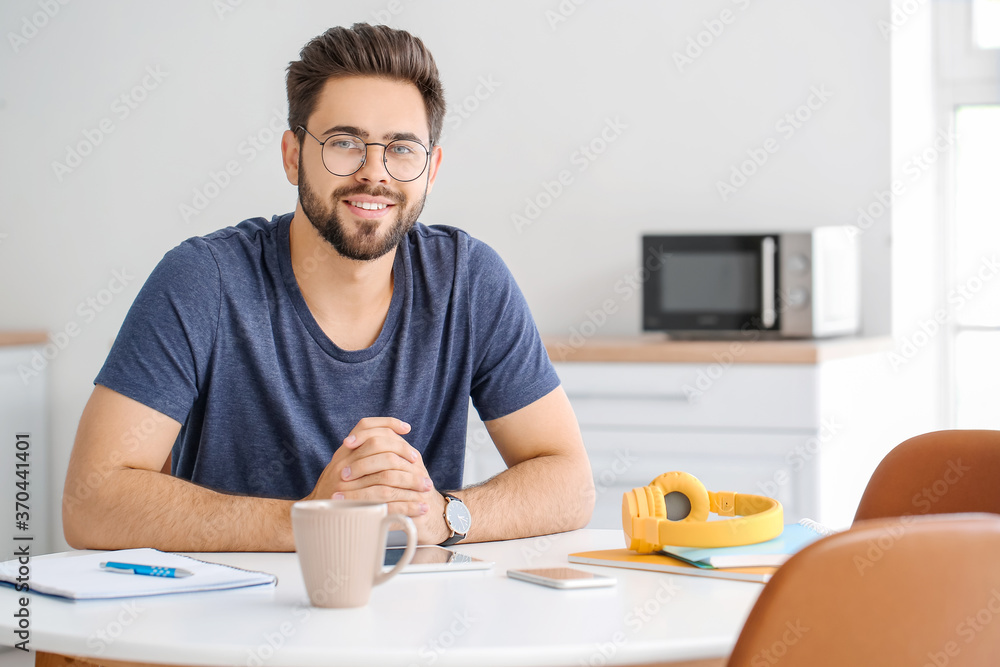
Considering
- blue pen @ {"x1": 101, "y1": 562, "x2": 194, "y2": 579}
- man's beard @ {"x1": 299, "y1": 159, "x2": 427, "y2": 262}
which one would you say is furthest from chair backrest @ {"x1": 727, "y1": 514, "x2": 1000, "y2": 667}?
man's beard @ {"x1": 299, "y1": 159, "x2": 427, "y2": 262}

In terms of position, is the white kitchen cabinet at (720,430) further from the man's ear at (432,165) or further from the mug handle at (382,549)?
the mug handle at (382,549)

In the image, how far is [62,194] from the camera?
3295 millimetres

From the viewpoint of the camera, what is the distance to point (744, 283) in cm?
256

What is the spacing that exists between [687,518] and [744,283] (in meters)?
1.64

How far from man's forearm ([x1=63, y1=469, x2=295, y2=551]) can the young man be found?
4cm

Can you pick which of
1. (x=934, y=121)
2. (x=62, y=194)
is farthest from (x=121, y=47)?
(x=934, y=121)

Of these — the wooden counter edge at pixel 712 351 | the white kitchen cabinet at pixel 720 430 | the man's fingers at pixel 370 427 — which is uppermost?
the wooden counter edge at pixel 712 351

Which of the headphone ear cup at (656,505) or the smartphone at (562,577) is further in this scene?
the headphone ear cup at (656,505)

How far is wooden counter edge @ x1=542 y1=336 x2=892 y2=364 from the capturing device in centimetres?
234

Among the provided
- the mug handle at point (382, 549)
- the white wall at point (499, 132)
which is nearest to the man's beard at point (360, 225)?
the mug handle at point (382, 549)

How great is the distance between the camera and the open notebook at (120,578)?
81 centimetres

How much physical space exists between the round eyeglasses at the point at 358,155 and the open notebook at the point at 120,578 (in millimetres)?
666

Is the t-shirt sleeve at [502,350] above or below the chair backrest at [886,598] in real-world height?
above

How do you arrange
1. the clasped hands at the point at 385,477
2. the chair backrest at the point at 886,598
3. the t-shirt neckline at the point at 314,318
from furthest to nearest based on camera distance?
the t-shirt neckline at the point at 314,318, the clasped hands at the point at 385,477, the chair backrest at the point at 886,598
